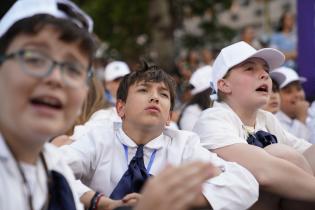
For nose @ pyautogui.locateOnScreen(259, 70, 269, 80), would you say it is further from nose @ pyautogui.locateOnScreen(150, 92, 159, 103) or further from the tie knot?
the tie knot

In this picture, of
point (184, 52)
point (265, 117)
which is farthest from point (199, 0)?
point (265, 117)

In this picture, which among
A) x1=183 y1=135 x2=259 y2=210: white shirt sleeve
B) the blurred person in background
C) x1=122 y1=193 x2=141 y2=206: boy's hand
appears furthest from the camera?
the blurred person in background

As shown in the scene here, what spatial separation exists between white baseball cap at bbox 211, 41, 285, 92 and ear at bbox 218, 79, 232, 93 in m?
0.03

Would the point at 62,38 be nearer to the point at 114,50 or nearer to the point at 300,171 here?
the point at 300,171

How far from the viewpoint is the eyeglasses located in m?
1.79

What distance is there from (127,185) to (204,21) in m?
11.6

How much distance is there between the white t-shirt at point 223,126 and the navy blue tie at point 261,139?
44mm

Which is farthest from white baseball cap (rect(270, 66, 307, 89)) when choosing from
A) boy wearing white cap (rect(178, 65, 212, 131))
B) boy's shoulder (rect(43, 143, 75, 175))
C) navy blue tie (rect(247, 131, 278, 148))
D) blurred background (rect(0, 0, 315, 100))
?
blurred background (rect(0, 0, 315, 100))

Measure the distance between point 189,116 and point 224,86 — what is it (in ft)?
5.93

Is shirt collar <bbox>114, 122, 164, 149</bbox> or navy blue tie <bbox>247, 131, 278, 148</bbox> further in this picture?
navy blue tie <bbox>247, 131, 278, 148</bbox>

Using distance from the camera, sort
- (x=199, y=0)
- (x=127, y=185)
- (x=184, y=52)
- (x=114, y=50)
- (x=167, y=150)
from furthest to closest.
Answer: (x=184, y=52), (x=114, y=50), (x=199, y=0), (x=167, y=150), (x=127, y=185)

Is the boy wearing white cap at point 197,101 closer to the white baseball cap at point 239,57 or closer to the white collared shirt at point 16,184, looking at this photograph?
the white baseball cap at point 239,57

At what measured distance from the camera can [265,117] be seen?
4129 millimetres

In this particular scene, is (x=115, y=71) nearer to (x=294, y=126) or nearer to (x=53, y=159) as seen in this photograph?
(x=294, y=126)
